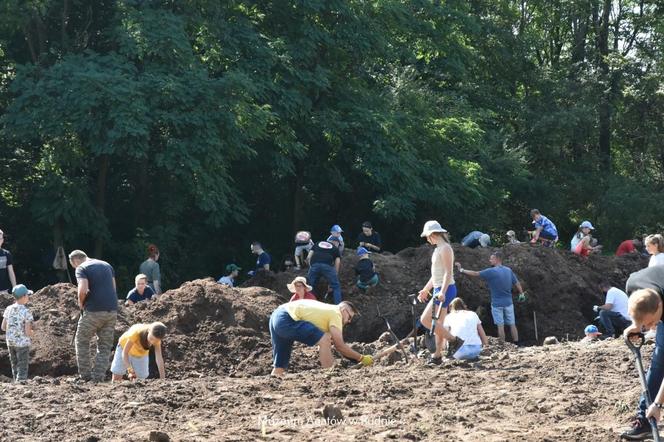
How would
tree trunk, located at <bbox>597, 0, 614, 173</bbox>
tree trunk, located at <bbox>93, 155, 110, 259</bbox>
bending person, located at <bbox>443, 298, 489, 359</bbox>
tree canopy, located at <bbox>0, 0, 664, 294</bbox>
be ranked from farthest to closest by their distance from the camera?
tree trunk, located at <bbox>597, 0, 614, 173</bbox> < tree trunk, located at <bbox>93, 155, 110, 259</bbox> < tree canopy, located at <bbox>0, 0, 664, 294</bbox> < bending person, located at <bbox>443, 298, 489, 359</bbox>

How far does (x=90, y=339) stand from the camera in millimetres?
13781

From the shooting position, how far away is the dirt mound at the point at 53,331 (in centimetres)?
1645

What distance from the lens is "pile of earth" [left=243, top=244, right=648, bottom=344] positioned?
2241cm

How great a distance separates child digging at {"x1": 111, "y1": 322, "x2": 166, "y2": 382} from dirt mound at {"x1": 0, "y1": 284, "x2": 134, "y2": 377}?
2.82m

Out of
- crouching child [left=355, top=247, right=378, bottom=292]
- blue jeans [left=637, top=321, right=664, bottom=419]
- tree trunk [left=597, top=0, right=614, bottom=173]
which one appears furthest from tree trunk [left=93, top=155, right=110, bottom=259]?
tree trunk [left=597, top=0, right=614, bottom=173]

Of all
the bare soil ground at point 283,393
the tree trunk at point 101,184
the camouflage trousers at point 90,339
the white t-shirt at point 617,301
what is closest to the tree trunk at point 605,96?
the tree trunk at point 101,184

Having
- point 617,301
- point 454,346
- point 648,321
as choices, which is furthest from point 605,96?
point 648,321

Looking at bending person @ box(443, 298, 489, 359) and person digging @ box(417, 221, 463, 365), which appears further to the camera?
bending person @ box(443, 298, 489, 359)

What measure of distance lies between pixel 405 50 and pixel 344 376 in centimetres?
2229

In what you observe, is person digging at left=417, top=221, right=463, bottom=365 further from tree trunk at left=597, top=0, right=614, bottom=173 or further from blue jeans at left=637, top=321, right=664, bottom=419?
tree trunk at left=597, top=0, right=614, bottom=173

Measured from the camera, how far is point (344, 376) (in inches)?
489

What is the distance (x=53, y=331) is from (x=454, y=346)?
632 centimetres

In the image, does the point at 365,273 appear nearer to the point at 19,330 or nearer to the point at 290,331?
the point at 19,330

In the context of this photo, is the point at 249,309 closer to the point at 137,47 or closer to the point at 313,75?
the point at 137,47
